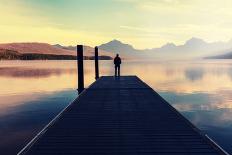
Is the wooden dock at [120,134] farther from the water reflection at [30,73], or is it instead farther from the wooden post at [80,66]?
the water reflection at [30,73]

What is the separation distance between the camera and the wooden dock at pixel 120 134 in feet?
25.8

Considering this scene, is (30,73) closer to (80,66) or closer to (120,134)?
(80,66)

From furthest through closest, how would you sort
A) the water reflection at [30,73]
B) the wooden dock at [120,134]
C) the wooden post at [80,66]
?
1. the water reflection at [30,73]
2. the wooden post at [80,66]
3. the wooden dock at [120,134]

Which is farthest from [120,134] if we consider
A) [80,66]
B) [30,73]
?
[30,73]

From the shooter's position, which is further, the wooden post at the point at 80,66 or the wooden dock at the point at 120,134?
the wooden post at the point at 80,66

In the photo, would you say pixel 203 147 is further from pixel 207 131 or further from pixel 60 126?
pixel 207 131

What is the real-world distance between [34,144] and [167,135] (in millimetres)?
3556

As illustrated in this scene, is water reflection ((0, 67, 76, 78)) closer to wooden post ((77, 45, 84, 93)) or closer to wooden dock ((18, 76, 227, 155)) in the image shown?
wooden post ((77, 45, 84, 93))

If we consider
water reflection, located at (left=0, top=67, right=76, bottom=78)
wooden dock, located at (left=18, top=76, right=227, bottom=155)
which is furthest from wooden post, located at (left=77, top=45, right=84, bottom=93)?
water reflection, located at (left=0, top=67, right=76, bottom=78)

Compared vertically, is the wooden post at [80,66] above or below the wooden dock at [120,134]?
above

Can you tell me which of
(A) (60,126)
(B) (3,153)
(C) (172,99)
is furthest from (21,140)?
(C) (172,99)

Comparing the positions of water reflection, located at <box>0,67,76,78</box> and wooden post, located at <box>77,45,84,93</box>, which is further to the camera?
water reflection, located at <box>0,67,76,78</box>

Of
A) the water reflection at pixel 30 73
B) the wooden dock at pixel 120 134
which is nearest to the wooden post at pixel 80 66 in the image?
the wooden dock at pixel 120 134

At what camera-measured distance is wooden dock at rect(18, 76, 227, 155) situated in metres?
7.88
